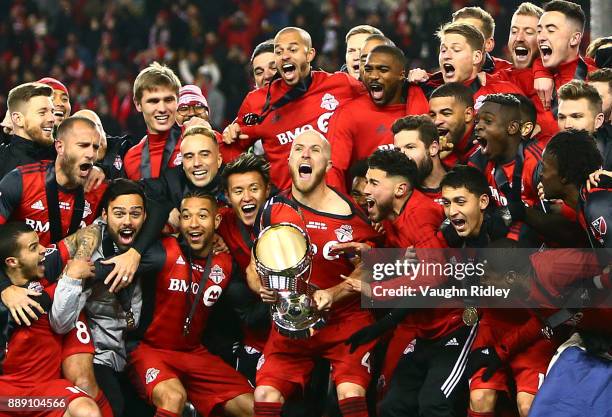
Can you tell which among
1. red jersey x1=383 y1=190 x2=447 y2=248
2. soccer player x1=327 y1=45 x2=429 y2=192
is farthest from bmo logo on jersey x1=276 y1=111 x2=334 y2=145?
red jersey x1=383 y1=190 x2=447 y2=248

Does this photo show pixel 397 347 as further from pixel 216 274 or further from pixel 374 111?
pixel 374 111

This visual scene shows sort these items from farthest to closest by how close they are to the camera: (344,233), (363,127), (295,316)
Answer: (363,127), (344,233), (295,316)

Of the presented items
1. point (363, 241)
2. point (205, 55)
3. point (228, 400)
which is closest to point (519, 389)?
point (363, 241)

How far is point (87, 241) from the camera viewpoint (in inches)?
288

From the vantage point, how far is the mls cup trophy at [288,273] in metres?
6.60

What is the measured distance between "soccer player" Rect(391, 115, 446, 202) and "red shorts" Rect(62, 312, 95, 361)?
2.06 meters

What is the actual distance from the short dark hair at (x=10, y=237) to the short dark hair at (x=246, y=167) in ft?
3.82

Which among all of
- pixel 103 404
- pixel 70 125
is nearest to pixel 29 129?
pixel 70 125

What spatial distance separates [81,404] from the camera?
22.8ft

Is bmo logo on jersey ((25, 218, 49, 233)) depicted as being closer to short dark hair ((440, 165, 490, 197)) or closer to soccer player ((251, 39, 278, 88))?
soccer player ((251, 39, 278, 88))

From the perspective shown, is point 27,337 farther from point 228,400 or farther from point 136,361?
point 228,400

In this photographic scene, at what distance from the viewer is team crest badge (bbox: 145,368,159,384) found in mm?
7305

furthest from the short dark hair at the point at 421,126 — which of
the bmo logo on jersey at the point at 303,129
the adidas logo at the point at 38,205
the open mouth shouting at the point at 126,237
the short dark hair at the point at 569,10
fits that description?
the adidas logo at the point at 38,205

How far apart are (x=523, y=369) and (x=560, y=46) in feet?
7.70
